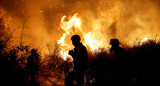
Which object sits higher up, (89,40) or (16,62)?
(89,40)

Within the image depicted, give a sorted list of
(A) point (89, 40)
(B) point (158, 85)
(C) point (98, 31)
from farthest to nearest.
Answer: (C) point (98, 31) < (A) point (89, 40) < (B) point (158, 85)

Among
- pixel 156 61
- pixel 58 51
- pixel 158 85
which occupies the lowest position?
pixel 158 85

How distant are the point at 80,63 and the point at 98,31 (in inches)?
871

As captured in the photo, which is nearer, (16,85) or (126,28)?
(16,85)

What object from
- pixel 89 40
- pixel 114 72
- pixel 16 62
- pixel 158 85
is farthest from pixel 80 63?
pixel 89 40

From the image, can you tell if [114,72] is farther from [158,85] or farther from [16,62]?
[16,62]

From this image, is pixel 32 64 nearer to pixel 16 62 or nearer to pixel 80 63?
pixel 16 62

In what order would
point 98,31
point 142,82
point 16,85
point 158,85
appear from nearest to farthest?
point 158,85
point 142,82
point 16,85
point 98,31

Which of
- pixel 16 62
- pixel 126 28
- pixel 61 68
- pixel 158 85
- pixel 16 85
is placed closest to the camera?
pixel 158 85

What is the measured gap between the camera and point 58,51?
891 centimetres

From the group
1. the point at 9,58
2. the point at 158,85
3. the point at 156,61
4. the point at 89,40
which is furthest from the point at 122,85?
the point at 89,40

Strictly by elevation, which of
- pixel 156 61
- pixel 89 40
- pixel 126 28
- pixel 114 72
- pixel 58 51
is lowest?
pixel 114 72

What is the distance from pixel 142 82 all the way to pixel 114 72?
1183mm

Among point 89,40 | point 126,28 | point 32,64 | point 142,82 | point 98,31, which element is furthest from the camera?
point 98,31
